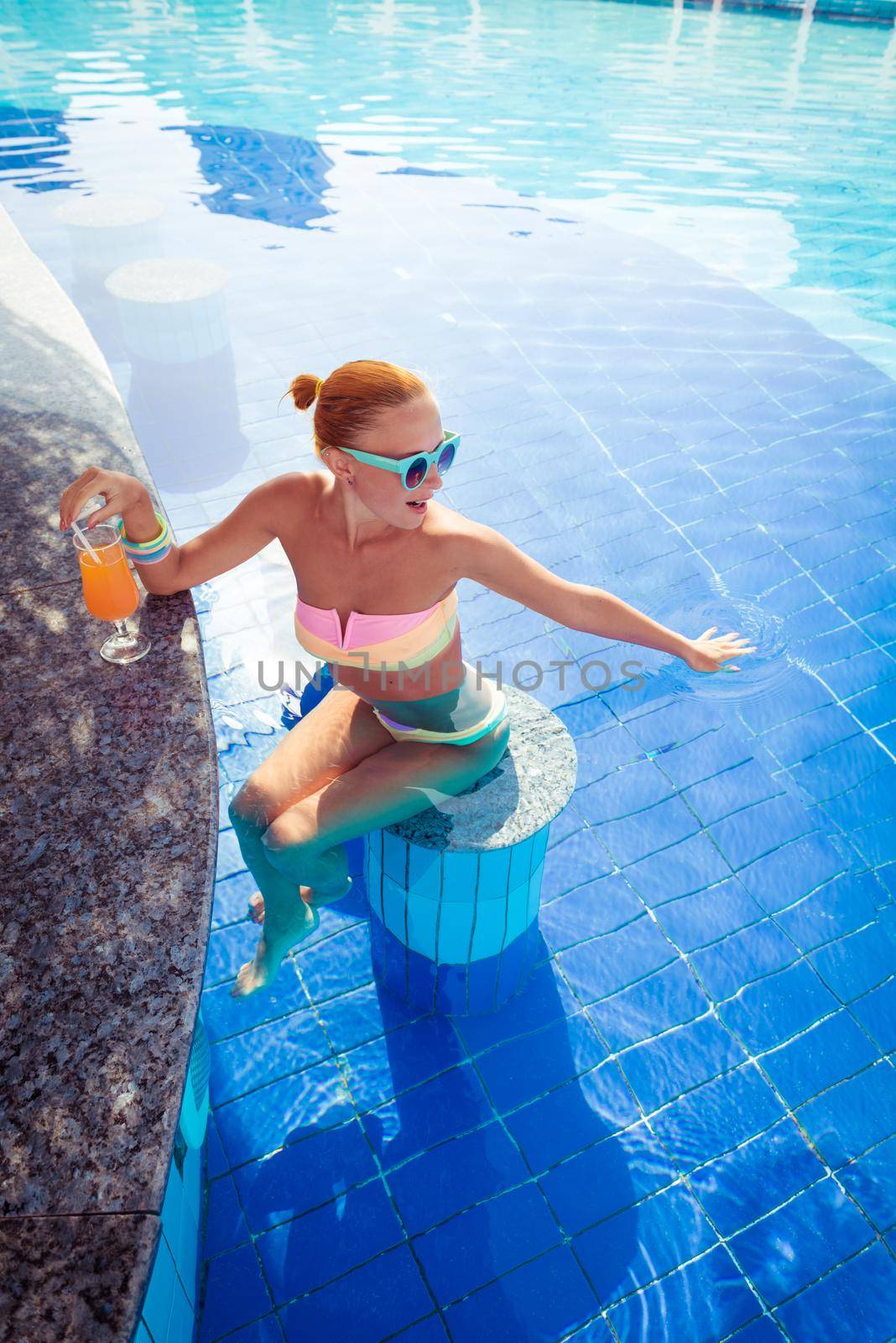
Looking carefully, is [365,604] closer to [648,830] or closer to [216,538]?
[216,538]

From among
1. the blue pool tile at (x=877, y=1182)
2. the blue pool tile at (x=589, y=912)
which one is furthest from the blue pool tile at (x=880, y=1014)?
the blue pool tile at (x=589, y=912)

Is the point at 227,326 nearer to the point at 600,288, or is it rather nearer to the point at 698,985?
the point at 600,288

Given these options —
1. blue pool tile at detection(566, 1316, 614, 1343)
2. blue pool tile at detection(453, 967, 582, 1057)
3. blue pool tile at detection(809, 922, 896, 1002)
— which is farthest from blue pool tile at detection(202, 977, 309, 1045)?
blue pool tile at detection(809, 922, 896, 1002)

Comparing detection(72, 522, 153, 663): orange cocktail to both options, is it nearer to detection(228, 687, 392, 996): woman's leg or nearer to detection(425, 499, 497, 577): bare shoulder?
detection(228, 687, 392, 996): woman's leg

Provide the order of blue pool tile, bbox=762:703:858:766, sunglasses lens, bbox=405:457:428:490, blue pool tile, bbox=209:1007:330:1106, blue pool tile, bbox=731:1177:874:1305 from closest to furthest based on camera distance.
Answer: sunglasses lens, bbox=405:457:428:490 < blue pool tile, bbox=731:1177:874:1305 < blue pool tile, bbox=209:1007:330:1106 < blue pool tile, bbox=762:703:858:766

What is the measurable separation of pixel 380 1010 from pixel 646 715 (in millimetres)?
2032

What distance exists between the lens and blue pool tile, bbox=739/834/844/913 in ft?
12.2

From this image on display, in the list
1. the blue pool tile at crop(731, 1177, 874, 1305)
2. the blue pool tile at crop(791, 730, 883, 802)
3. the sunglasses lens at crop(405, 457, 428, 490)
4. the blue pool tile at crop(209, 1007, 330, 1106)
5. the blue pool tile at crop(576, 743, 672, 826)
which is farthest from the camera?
the blue pool tile at crop(791, 730, 883, 802)

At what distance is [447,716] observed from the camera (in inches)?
110

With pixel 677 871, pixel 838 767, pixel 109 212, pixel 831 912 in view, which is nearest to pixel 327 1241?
pixel 677 871

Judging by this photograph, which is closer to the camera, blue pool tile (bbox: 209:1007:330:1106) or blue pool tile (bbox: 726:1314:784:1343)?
blue pool tile (bbox: 726:1314:784:1343)

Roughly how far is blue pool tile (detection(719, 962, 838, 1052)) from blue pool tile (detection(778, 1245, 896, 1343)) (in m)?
0.70

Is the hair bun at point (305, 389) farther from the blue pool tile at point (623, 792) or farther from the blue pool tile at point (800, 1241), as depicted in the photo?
the blue pool tile at point (800, 1241)

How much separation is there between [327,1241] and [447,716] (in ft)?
5.45
